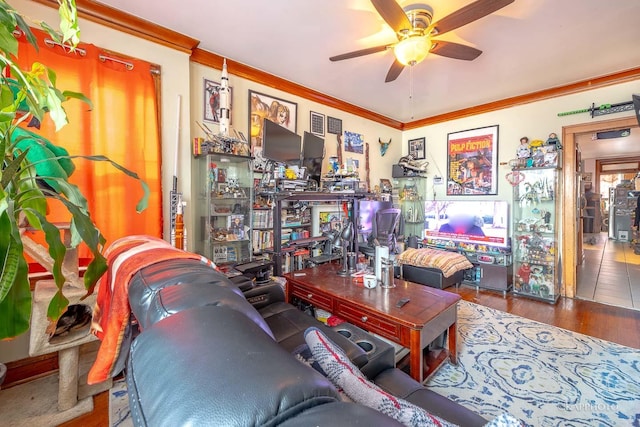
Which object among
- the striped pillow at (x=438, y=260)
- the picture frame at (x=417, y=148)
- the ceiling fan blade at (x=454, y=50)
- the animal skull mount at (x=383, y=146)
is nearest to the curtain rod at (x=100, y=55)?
the ceiling fan blade at (x=454, y=50)

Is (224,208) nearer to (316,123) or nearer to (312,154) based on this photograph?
(312,154)

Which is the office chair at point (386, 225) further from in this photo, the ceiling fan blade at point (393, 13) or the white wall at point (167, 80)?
the white wall at point (167, 80)

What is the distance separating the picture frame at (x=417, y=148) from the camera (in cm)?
487

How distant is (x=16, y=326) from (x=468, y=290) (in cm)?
419

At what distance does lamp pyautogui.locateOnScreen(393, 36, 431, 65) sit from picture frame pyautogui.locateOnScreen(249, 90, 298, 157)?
1.65 m

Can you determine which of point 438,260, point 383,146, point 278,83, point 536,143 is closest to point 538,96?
point 536,143

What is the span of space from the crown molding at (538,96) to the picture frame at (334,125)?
1753 millimetres

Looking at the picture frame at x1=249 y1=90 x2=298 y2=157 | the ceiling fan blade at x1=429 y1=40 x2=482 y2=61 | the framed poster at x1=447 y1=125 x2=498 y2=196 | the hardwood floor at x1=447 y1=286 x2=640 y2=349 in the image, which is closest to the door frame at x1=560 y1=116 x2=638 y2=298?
the hardwood floor at x1=447 y1=286 x2=640 y2=349

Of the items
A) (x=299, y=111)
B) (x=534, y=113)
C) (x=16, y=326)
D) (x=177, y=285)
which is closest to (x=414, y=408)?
(x=177, y=285)

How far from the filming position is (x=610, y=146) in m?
5.64

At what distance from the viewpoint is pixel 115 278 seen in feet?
2.99

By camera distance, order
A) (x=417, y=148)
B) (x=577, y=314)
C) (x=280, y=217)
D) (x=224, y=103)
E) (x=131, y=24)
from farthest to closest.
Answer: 1. (x=417, y=148)
2. (x=280, y=217)
3. (x=577, y=314)
4. (x=224, y=103)
5. (x=131, y=24)

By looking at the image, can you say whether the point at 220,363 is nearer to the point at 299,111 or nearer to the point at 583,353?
the point at 583,353

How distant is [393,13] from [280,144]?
1.76 meters
